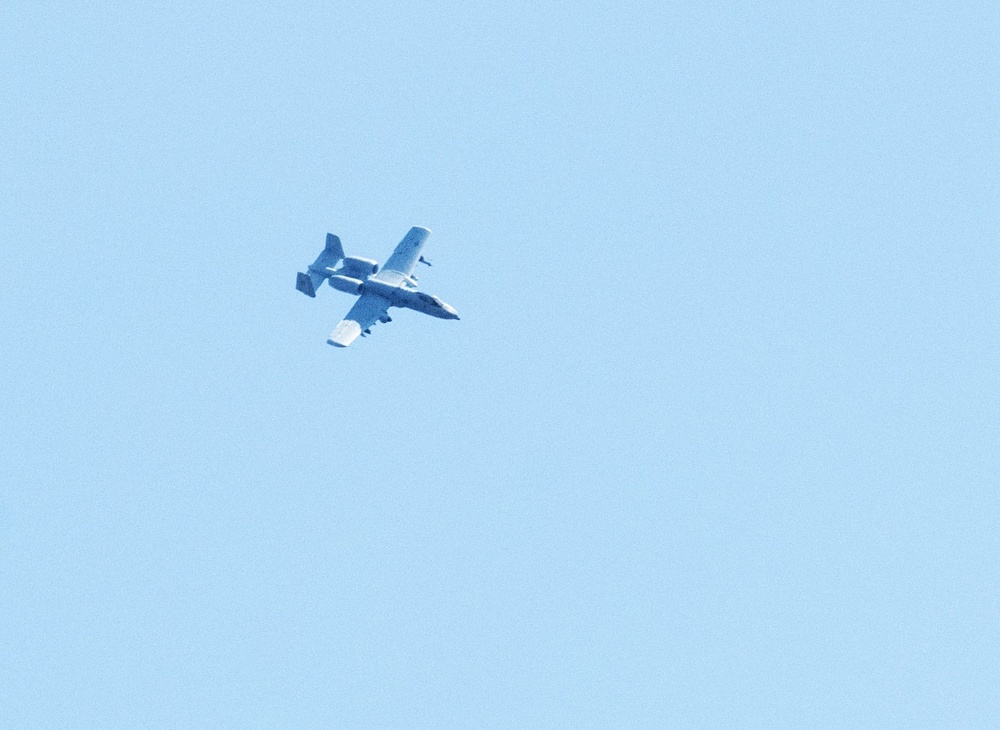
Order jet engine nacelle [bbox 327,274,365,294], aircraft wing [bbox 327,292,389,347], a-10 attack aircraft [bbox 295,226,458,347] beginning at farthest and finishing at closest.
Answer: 1. jet engine nacelle [bbox 327,274,365,294]
2. a-10 attack aircraft [bbox 295,226,458,347]
3. aircraft wing [bbox 327,292,389,347]

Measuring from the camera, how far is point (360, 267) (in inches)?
5832

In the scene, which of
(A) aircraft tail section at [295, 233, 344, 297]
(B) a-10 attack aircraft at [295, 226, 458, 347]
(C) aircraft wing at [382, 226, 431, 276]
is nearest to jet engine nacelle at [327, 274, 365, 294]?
(B) a-10 attack aircraft at [295, 226, 458, 347]

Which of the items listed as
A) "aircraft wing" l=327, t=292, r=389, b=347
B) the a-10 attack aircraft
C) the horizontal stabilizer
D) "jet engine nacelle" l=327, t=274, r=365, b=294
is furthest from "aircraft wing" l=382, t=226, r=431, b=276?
the horizontal stabilizer

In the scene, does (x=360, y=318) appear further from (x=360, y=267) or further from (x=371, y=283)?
(x=360, y=267)

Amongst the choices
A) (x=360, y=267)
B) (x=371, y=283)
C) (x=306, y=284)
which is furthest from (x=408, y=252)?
(x=306, y=284)

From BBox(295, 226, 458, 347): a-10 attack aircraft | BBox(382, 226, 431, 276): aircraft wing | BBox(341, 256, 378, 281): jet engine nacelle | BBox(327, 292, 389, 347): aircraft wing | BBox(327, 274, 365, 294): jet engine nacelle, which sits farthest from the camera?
BBox(382, 226, 431, 276): aircraft wing

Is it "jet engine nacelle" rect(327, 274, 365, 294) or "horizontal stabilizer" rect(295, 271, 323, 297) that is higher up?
"jet engine nacelle" rect(327, 274, 365, 294)

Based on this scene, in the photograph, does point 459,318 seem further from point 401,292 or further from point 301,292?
point 301,292

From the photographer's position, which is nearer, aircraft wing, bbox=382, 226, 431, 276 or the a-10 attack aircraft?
the a-10 attack aircraft

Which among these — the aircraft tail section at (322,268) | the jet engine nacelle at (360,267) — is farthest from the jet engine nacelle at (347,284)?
the aircraft tail section at (322,268)

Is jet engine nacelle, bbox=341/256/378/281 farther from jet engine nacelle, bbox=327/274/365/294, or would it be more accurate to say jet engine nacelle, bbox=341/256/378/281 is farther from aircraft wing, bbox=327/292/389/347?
aircraft wing, bbox=327/292/389/347

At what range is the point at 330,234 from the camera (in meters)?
153

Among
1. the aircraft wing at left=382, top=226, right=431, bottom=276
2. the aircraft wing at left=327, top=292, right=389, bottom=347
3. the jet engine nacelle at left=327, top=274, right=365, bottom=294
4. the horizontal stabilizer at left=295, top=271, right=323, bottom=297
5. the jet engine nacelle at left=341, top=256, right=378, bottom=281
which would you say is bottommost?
the aircraft wing at left=327, top=292, right=389, bottom=347

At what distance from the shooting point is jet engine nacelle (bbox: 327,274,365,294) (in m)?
146
